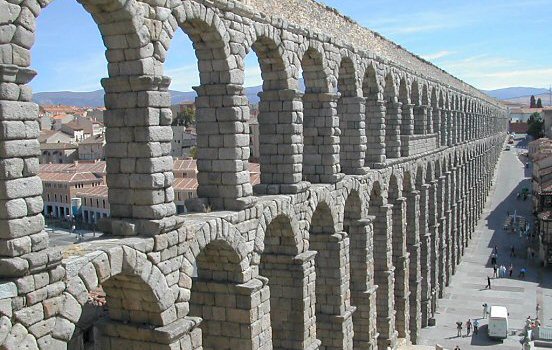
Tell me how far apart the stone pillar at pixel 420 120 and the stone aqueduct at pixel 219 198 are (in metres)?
6.79

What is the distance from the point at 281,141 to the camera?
1644 cm

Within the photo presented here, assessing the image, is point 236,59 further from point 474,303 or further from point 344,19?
point 474,303

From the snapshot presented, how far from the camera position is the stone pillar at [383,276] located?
2456 centimetres

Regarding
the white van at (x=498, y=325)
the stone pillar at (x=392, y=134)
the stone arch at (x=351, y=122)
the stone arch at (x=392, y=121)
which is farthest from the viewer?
the white van at (x=498, y=325)

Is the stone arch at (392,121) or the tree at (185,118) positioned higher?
the tree at (185,118)

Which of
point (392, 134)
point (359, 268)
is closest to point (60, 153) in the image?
point (392, 134)

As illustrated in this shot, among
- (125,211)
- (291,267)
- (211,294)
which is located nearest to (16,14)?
(125,211)

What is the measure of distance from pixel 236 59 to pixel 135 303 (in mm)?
5737

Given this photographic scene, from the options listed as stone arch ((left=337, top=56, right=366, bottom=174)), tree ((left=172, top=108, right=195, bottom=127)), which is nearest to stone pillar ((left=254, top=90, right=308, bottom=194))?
stone arch ((left=337, top=56, right=366, bottom=174))

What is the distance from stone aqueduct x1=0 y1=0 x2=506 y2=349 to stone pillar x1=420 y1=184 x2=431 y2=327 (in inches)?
268

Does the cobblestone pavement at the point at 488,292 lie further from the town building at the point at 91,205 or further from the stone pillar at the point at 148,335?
the stone pillar at the point at 148,335

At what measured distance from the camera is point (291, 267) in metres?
16.5

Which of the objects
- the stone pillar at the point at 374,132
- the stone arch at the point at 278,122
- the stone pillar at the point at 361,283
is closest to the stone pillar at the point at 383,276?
the stone pillar at the point at 374,132

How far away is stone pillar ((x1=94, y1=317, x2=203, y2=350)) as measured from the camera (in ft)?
36.3
